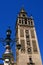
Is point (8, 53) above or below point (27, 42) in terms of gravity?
below

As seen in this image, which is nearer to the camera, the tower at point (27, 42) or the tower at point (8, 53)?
the tower at point (8, 53)

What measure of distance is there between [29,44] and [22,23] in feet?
26.4

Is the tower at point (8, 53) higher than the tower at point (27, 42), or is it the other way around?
the tower at point (27, 42)

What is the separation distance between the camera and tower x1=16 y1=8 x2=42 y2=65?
3609cm

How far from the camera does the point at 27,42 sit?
40875 mm

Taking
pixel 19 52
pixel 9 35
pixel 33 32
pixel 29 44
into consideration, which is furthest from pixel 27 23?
pixel 9 35

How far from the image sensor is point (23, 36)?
139 ft

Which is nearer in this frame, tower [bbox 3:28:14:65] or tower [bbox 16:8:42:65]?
tower [bbox 3:28:14:65]

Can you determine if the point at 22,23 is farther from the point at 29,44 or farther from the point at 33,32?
the point at 29,44

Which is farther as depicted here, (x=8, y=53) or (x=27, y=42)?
(x=27, y=42)

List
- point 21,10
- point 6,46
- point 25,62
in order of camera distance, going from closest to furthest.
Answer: point 6,46
point 25,62
point 21,10

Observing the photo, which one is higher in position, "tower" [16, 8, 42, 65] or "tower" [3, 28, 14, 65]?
"tower" [16, 8, 42, 65]

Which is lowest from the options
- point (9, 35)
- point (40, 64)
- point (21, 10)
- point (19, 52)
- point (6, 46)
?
point (6, 46)

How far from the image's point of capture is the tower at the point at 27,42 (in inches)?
1421
